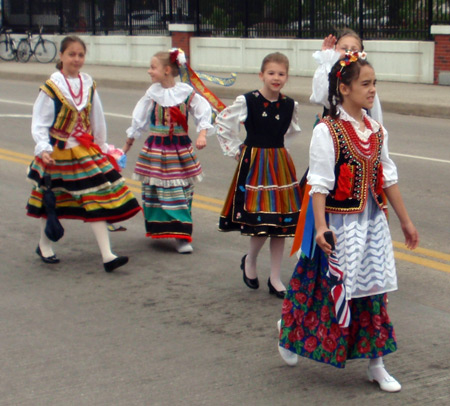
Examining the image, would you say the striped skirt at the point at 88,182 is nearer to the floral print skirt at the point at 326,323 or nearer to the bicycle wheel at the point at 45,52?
the floral print skirt at the point at 326,323

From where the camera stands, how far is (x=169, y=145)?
7293mm

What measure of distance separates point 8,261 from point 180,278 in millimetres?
1417

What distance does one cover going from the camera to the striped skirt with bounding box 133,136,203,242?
24.0ft

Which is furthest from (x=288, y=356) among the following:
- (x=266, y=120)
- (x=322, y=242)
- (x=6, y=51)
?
(x=6, y=51)

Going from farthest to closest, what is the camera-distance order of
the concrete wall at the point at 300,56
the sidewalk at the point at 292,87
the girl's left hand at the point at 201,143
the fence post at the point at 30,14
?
the fence post at the point at 30,14 < the concrete wall at the point at 300,56 < the sidewalk at the point at 292,87 < the girl's left hand at the point at 201,143

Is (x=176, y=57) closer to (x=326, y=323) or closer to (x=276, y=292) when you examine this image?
(x=276, y=292)

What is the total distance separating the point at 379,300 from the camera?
452cm

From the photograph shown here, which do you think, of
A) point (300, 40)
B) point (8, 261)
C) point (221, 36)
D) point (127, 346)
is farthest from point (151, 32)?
point (127, 346)

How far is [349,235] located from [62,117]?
9.61 ft

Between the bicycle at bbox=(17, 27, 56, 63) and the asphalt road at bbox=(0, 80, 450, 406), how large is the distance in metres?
23.2

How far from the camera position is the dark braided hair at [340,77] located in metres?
4.45

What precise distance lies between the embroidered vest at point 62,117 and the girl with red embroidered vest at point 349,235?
8.77 feet

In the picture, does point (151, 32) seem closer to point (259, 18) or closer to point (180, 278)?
point (259, 18)

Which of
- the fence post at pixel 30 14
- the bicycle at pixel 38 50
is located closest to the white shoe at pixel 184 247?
the bicycle at pixel 38 50
